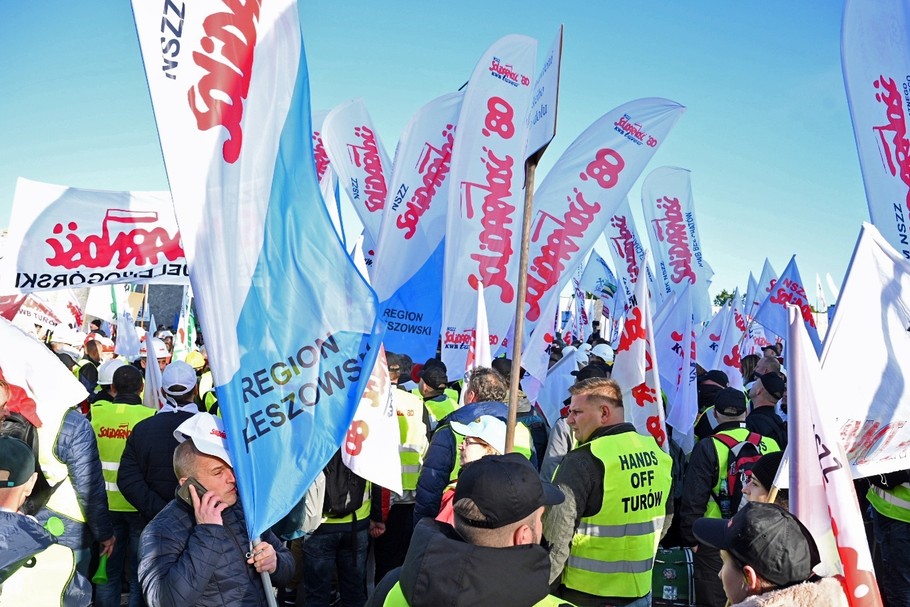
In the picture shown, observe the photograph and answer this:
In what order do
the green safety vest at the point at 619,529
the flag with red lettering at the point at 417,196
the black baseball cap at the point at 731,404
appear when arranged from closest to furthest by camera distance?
1. the green safety vest at the point at 619,529
2. the black baseball cap at the point at 731,404
3. the flag with red lettering at the point at 417,196

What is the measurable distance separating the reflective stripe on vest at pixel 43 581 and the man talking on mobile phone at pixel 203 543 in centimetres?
28

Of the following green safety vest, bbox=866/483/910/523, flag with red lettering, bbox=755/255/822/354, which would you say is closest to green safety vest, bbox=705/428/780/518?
green safety vest, bbox=866/483/910/523

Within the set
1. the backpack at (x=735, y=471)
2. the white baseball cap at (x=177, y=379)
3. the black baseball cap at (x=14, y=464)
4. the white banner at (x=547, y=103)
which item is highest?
the white banner at (x=547, y=103)

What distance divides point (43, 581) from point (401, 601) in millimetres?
1433

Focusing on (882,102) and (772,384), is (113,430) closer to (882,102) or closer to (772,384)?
(772,384)

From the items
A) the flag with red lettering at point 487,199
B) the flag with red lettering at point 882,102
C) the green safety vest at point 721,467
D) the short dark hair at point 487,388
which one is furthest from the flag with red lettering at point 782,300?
the short dark hair at point 487,388

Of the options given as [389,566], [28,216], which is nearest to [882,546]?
[389,566]

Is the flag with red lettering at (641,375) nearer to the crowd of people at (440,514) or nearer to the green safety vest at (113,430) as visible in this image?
the crowd of people at (440,514)

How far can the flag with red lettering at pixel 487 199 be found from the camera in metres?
7.59

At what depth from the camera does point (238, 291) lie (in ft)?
9.29

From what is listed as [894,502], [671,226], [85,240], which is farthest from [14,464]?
[671,226]

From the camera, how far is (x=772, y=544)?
7.34ft

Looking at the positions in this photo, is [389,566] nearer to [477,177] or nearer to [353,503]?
[353,503]

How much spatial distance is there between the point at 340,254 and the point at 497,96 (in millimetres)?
5413
